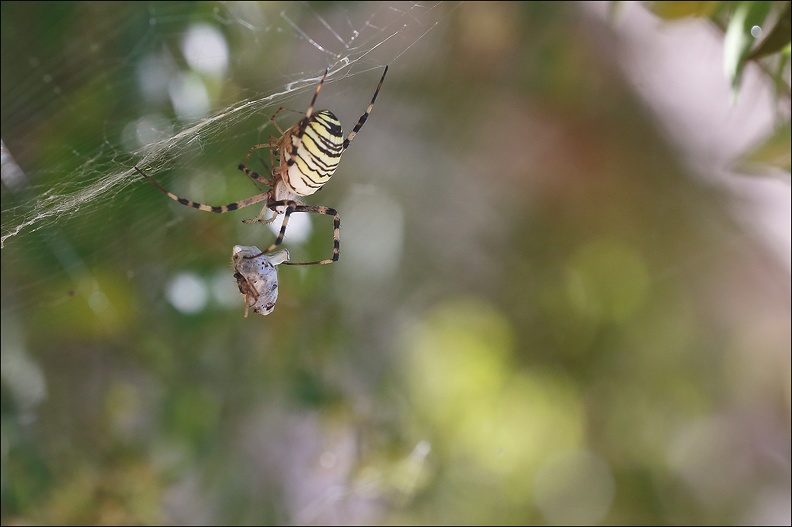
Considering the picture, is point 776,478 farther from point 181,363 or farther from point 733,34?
point 181,363

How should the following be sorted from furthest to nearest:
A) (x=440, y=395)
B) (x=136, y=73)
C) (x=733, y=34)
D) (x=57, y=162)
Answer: (x=440, y=395) < (x=136, y=73) < (x=57, y=162) < (x=733, y=34)

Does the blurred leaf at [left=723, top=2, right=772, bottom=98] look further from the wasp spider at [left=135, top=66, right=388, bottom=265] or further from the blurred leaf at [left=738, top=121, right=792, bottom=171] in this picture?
the wasp spider at [left=135, top=66, right=388, bottom=265]

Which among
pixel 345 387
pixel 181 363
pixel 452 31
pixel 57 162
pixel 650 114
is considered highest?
pixel 57 162

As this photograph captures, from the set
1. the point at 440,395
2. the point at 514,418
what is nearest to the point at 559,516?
the point at 514,418

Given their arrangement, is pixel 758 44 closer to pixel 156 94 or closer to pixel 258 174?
pixel 258 174

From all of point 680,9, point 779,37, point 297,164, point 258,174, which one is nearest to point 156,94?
point 258,174

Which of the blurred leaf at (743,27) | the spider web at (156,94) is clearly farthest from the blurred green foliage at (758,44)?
the spider web at (156,94)
